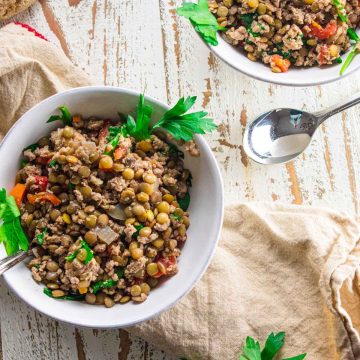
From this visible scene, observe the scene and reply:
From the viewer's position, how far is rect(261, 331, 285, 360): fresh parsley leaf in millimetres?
3193

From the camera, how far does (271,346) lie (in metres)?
3.19

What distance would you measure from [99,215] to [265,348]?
1.05m

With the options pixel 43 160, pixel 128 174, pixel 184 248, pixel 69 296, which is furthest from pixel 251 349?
pixel 43 160

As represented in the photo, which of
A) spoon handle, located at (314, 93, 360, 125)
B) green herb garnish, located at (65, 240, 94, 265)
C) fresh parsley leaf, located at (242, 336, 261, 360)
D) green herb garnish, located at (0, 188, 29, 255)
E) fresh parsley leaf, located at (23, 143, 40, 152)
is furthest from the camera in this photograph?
spoon handle, located at (314, 93, 360, 125)

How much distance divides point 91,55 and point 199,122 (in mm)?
938

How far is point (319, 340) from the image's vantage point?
3.24 metres

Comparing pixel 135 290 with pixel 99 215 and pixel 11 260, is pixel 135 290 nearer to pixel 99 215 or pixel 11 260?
pixel 99 215

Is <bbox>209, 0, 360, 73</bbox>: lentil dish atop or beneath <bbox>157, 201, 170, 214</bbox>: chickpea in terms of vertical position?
atop

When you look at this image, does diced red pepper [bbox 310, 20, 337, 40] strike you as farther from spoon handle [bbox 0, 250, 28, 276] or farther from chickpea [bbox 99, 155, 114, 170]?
spoon handle [bbox 0, 250, 28, 276]

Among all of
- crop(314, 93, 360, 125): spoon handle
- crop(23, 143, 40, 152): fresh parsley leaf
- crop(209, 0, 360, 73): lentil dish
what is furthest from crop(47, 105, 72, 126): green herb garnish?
crop(314, 93, 360, 125): spoon handle

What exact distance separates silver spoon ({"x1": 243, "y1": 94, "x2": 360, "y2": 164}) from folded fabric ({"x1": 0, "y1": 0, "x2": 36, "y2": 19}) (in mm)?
1314

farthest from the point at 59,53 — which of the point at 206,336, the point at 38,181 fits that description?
the point at 206,336

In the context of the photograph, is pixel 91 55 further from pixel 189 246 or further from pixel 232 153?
pixel 189 246

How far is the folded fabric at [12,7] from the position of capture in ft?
11.2
